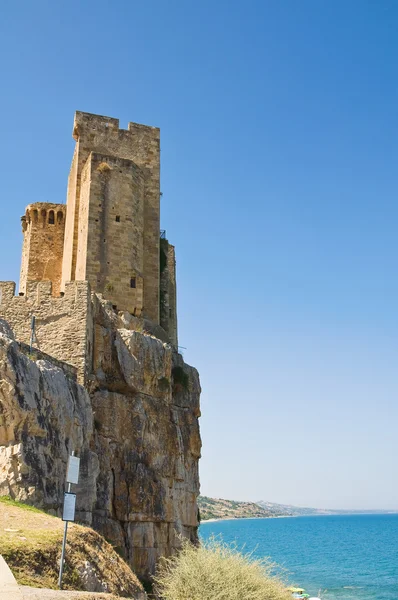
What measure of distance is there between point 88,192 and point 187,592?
18419 mm

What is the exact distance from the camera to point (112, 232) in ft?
91.8

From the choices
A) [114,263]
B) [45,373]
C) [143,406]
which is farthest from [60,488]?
[114,263]

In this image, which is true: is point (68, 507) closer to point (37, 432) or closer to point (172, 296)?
point (37, 432)

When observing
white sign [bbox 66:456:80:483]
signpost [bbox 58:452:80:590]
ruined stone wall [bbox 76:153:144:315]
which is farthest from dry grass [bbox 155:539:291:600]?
ruined stone wall [bbox 76:153:144:315]

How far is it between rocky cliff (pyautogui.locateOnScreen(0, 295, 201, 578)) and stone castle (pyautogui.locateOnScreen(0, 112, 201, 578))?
5 centimetres

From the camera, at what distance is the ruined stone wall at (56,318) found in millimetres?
21453

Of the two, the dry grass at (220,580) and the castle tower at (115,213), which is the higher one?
the castle tower at (115,213)

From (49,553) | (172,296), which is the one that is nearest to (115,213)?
(172,296)

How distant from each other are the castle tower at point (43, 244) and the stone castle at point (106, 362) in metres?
0.05

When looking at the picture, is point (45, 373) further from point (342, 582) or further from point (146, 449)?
point (342, 582)

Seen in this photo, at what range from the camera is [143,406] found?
23.6 meters

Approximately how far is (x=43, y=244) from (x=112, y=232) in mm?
5684

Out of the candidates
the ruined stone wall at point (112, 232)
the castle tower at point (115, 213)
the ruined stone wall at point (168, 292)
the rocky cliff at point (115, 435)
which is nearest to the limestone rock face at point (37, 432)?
the rocky cliff at point (115, 435)

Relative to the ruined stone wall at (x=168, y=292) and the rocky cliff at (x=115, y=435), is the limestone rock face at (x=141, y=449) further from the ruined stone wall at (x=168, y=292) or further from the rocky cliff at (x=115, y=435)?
the ruined stone wall at (x=168, y=292)
